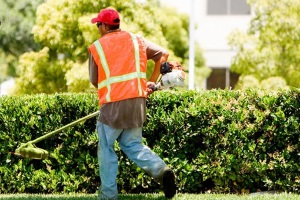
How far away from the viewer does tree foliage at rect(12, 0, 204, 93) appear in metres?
14.0

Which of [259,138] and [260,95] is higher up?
[260,95]

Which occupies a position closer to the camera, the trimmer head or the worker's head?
the worker's head

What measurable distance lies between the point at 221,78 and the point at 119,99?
19744 millimetres

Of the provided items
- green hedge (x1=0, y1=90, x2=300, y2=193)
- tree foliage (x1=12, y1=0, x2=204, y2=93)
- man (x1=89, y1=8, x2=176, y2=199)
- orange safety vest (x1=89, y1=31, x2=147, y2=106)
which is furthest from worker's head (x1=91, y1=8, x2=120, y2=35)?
tree foliage (x1=12, y1=0, x2=204, y2=93)

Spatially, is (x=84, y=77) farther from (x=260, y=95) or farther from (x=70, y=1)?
(x=260, y=95)

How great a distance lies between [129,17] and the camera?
1433cm

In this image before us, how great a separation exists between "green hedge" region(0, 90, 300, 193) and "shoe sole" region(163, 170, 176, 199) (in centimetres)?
93

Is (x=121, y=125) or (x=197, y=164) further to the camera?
(x=197, y=164)

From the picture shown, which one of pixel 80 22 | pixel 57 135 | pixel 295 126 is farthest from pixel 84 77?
pixel 295 126

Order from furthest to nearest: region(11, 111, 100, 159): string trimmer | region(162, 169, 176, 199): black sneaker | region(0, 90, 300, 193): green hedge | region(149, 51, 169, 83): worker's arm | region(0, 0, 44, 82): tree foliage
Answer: region(0, 0, 44, 82): tree foliage → region(0, 90, 300, 193): green hedge → region(11, 111, 100, 159): string trimmer → region(149, 51, 169, 83): worker's arm → region(162, 169, 176, 199): black sneaker

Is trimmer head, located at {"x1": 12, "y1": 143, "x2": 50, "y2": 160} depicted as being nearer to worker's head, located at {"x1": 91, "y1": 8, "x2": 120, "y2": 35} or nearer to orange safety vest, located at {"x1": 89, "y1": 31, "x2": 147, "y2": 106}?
orange safety vest, located at {"x1": 89, "y1": 31, "x2": 147, "y2": 106}

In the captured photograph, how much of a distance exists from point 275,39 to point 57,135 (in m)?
8.97

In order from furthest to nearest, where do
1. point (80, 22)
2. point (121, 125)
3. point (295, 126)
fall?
point (80, 22) < point (295, 126) < point (121, 125)

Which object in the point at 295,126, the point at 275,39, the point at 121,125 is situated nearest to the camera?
the point at 121,125
